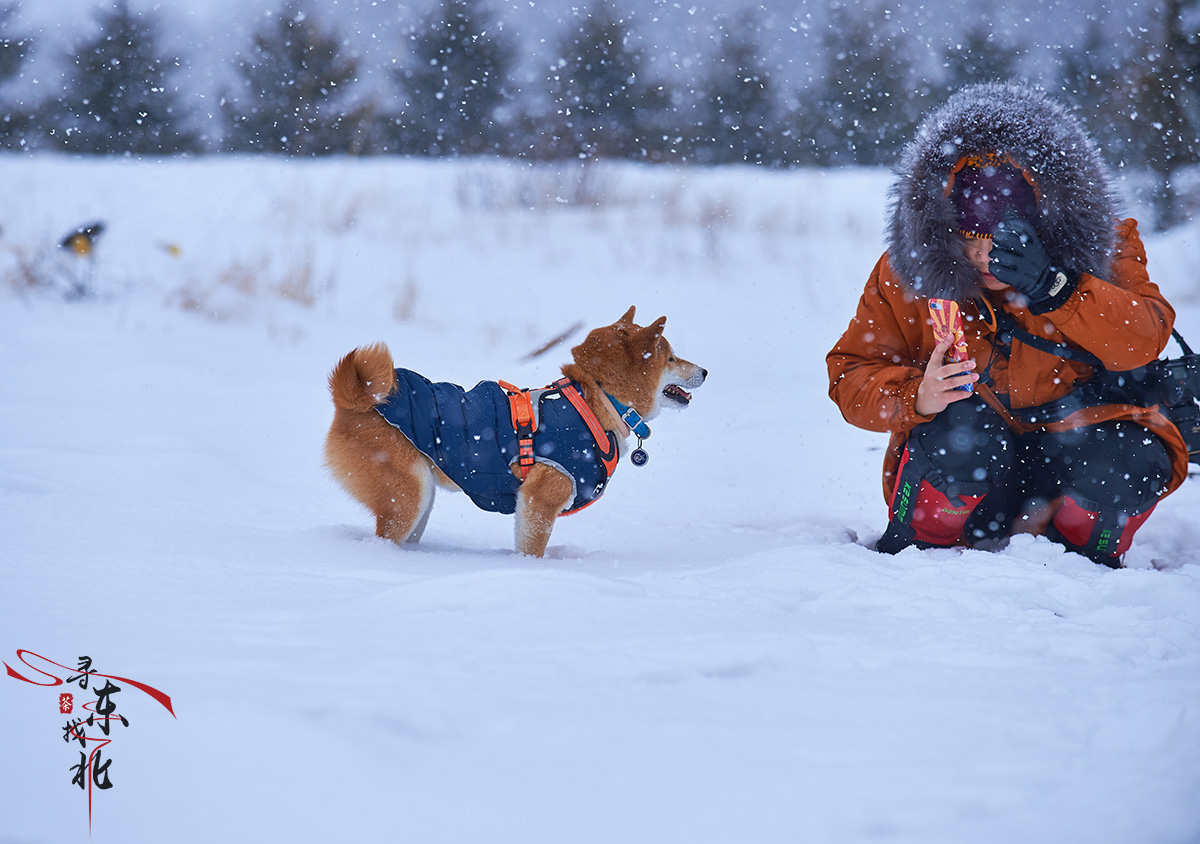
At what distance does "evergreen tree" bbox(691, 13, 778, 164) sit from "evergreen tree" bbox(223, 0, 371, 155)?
20.4ft

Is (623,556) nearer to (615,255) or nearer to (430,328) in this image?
(430,328)

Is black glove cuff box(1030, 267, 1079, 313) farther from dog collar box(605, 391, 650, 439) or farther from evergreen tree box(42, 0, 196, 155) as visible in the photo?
evergreen tree box(42, 0, 196, 155)

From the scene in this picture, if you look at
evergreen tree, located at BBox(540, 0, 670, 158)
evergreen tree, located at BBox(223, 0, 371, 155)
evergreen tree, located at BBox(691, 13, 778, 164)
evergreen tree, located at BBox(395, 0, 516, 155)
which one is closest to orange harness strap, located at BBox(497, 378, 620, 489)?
evergreen tree, located at BBox(540, 0, 670, 158)

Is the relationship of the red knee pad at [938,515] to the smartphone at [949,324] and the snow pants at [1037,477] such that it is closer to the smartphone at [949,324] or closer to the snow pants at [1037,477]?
the snow pants at [1037,477]

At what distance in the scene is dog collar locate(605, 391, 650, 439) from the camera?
2756 mm

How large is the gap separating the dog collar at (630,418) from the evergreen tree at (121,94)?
49.3ft

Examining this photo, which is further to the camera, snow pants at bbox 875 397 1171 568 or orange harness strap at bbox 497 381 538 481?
orange harness strap at bbox 497 381 538 481

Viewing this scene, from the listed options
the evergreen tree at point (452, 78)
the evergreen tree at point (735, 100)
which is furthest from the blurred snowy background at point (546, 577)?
the evergreen tree at point (452, 78)

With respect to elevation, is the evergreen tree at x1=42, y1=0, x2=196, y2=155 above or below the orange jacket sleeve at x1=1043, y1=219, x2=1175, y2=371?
above

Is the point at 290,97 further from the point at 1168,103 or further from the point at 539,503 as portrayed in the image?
the point at 539,503

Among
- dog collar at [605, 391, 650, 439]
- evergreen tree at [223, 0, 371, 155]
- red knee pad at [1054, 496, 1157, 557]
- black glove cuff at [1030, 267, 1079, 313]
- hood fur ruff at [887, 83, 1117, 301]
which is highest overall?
evergreen tree at [223, 0, 371, 155]

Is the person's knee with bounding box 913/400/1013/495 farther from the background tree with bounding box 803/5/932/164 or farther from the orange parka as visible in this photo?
the background tree with bounding box 803/5/932/164

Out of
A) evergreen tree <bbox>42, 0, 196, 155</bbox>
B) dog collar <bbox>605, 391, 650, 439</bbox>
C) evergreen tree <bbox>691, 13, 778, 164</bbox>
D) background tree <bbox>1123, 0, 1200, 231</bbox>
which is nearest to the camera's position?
dog collar <bbox>605, 391, 650, 439</bbox>

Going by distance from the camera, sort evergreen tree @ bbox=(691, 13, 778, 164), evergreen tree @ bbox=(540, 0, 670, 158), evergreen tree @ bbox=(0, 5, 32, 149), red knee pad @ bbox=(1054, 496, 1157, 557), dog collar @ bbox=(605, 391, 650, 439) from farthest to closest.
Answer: evergreen tree @ bbox=(691, 13, 778, 164) < evergreen tree @ bbox=(540, 0, 670, 158) < evergreen tree @ bbox=(0, 5, 32, 149) < dog collar @ bbox=(605, 391, 650, 439) < red knee pad @ bbox=(1054, 496, 1157, 557)
